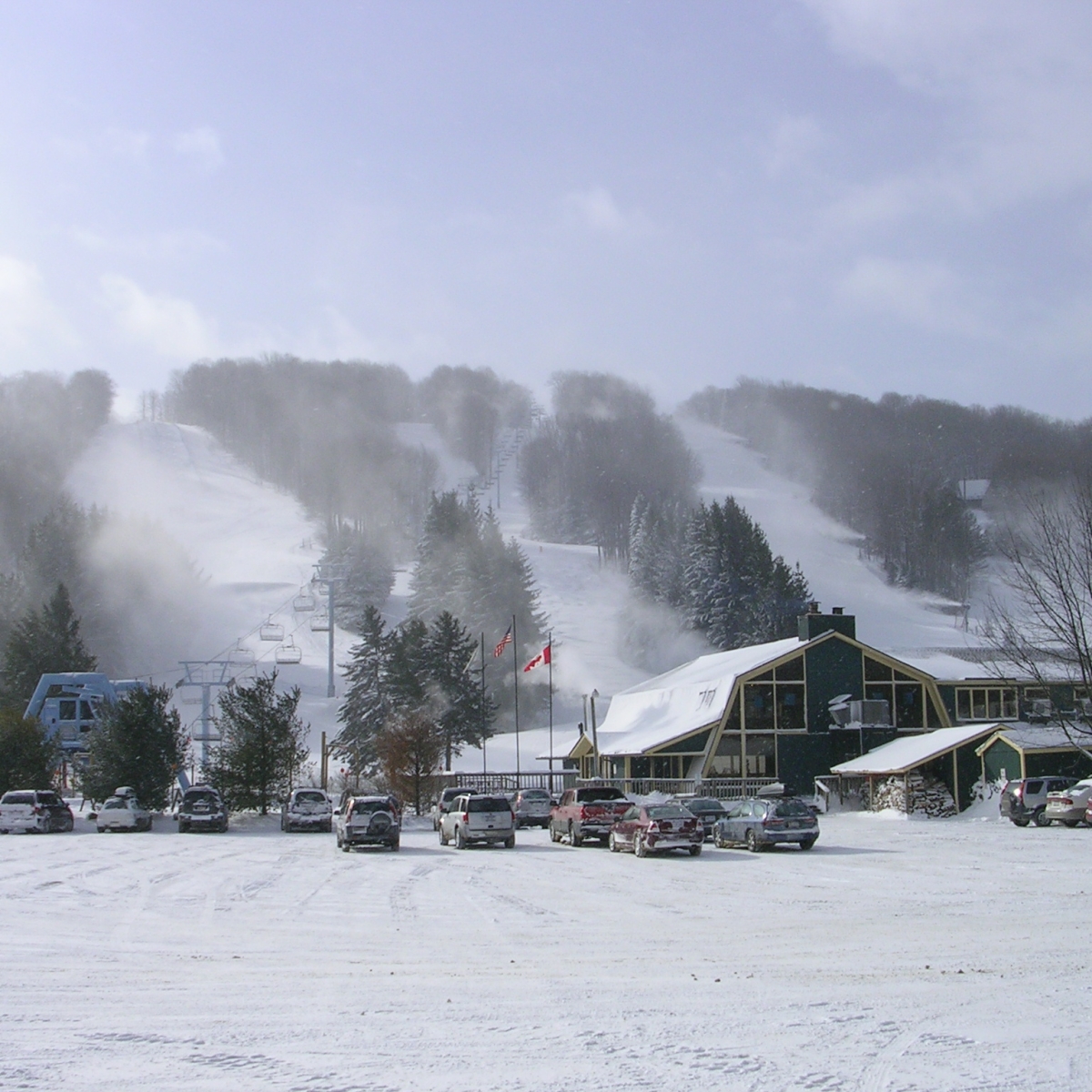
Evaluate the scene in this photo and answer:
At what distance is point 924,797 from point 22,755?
36.2 meters

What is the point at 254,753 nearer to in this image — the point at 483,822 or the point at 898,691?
the point at 483,822

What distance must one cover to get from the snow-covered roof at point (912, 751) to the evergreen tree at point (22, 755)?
33235 millimetres

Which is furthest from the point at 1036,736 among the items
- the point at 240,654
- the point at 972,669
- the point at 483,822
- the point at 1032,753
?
the point at 240,654

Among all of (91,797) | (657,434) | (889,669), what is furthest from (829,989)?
(657,434)

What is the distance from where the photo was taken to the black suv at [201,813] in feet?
136

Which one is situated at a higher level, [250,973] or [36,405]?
[36,405]

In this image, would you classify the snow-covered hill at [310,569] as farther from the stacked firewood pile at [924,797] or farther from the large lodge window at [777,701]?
the stacked firewood pile at [924,797]

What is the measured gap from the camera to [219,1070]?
8.03 metres

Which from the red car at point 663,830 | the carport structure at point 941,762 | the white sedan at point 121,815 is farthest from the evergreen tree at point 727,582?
the red car at point 663,830

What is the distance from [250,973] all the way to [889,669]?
156 feet

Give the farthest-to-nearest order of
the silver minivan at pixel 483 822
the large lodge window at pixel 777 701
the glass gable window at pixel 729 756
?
the large lodge window at pixel 777 701, the glass gable window at pixel 729 756, the silver minivan at pixel 483 822

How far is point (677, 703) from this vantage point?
58594 millimetres

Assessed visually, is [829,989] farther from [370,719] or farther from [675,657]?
[675,657]

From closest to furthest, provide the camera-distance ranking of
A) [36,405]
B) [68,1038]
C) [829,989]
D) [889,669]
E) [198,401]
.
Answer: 1. [68,1038]
2. [829,989]
3. [889,669]
4. [36,405]
5. [198,401]
